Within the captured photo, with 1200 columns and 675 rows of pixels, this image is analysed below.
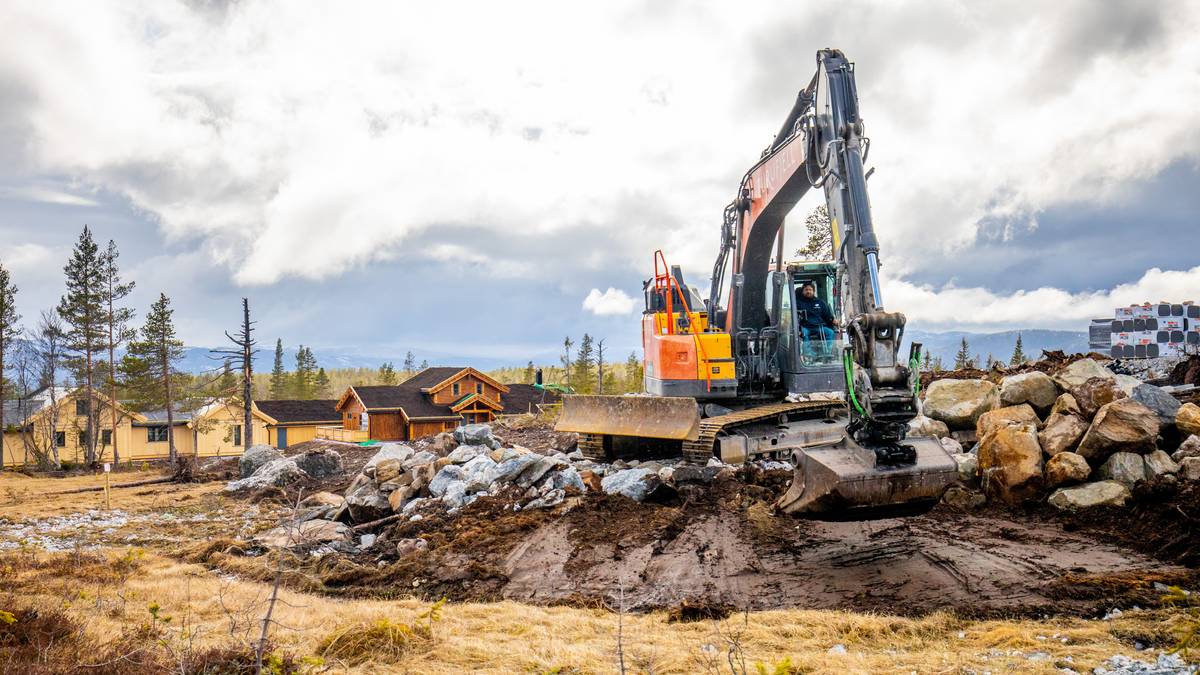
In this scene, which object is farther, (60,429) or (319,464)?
(60,429)

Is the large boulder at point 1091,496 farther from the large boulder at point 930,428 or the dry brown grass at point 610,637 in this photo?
the dry brown grass at point 610,637

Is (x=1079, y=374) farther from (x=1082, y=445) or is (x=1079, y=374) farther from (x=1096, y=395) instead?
(x=1082, y=445)

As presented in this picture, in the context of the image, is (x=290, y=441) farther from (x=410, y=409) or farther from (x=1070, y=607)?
(x=1070, y=607)

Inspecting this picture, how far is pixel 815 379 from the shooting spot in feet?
42.5

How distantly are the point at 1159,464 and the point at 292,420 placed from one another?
46888mm

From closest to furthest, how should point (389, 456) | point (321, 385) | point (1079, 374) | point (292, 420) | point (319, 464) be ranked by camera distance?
point (1079, 374) → point (389, 456) → point (319, 464) → point (292, 420) → point (321, 385)

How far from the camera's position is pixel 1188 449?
10.5 meters

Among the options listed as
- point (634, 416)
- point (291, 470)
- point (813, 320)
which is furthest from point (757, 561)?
point (291, 470)

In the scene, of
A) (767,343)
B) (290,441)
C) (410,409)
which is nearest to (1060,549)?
(767,343)

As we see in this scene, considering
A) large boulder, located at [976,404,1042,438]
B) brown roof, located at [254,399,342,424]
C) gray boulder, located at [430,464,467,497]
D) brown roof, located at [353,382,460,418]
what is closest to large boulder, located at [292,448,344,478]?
gray boulder, located at [430,464,467,497]

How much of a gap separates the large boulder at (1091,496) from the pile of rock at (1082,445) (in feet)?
0.04

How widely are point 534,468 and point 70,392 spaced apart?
119 feet

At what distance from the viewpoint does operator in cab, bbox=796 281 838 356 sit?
42.6ft

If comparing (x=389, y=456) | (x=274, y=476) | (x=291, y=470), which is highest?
(x=389, y=456)
